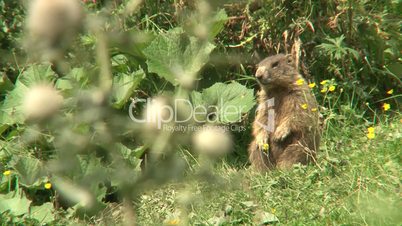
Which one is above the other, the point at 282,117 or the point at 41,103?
the point at 41,103

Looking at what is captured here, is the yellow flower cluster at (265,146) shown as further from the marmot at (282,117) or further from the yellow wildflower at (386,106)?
the yellow wildflower at (386,106)

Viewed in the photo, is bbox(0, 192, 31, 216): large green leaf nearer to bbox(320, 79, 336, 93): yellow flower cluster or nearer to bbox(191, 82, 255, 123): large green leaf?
bbox(191, 82, 255, 123): large green leaf

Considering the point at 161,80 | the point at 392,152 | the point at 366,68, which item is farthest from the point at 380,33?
the point at 161,80

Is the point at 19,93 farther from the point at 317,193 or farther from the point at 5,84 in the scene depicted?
the point at 317,193

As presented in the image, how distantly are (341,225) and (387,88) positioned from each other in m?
2.70

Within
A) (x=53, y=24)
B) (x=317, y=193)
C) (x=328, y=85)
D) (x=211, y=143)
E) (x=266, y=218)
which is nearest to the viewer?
(x=53, y=24)

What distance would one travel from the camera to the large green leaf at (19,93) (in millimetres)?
4777

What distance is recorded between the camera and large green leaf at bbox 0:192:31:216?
4.35m

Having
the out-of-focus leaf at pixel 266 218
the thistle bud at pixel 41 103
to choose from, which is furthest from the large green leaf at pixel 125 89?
the thistle bud at pixel 41 103

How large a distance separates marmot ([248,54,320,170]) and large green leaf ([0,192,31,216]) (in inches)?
76.4

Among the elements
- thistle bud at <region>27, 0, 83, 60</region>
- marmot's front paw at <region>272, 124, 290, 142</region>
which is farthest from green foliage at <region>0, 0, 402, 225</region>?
thistle bud at <region>27, 0, 83, 60</region>

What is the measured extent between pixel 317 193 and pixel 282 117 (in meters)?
1.51

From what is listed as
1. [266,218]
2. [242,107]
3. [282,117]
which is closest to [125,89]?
[242,107]

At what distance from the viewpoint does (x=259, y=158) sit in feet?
17.7
